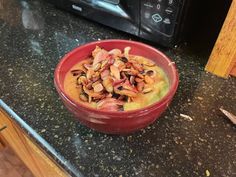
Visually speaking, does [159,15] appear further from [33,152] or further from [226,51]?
[33,152]

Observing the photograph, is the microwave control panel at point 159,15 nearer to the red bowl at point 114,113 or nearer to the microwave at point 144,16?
the microwave at point 144,16

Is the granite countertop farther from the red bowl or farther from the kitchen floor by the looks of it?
the kitchen floor

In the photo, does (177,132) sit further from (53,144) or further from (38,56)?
(38,56)

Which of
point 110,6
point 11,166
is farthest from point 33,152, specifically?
point 11,166

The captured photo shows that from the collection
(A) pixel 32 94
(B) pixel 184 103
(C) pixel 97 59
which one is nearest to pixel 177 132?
(B) pixel 184 103

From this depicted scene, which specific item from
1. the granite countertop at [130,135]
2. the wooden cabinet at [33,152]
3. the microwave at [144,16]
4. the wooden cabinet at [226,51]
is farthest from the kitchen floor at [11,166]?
the wooden cabinet at [226,51]

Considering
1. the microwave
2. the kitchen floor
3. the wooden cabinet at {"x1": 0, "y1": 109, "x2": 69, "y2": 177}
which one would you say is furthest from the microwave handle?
the kitchen floor
